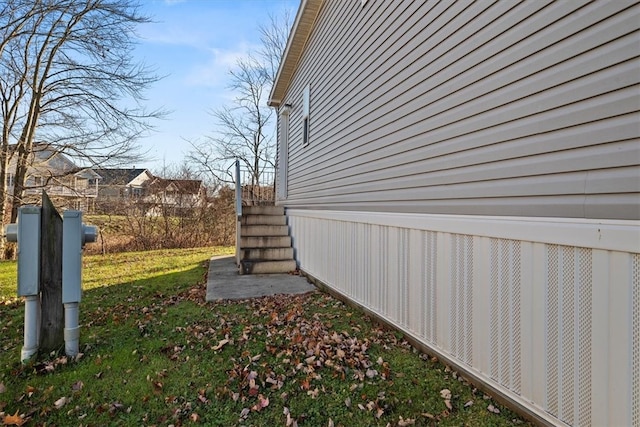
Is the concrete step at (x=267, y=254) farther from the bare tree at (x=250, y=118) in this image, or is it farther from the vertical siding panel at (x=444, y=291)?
the bare tree at (x=250, y=118)

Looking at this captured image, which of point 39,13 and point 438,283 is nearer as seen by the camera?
point 438,283

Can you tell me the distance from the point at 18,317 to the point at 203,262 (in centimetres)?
474

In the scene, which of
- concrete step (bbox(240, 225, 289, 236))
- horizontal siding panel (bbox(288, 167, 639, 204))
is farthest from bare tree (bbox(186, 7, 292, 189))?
horizontal siding panel (bbox(288, 167, 639, 204))

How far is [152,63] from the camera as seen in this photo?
12734 mm

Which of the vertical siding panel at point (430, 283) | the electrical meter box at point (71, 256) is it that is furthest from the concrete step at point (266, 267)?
the vertical siding panel at point (430, 283)

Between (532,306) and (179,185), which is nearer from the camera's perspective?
(532,306)

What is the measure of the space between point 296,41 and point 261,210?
12.6 feet

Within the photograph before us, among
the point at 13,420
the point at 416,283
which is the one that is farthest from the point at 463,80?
the point at 13,420

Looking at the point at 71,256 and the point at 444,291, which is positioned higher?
the point at 71,256

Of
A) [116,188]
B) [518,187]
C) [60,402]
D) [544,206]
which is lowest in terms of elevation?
[60,402]

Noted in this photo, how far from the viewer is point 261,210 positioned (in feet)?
27.6

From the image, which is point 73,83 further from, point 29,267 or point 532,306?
point 532,306

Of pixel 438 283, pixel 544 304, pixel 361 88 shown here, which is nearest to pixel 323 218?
pixel 361 88

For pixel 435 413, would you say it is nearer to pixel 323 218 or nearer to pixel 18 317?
pixel 323 218
